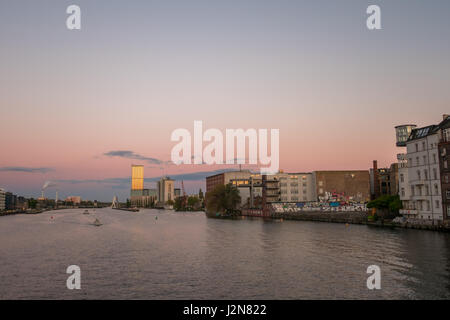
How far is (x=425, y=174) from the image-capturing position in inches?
3339

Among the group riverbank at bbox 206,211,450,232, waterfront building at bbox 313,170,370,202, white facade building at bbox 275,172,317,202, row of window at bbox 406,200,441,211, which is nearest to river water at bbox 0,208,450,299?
riverbank at bbox 206,211,450,232

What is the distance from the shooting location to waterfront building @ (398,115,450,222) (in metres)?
79.2

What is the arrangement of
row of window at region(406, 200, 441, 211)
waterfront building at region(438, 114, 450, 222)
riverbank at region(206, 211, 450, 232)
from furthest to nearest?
row of window at region(406, 200, 441, 211) < riverbank at region(206, 211, 450, 232) < waterfront building at region(438, 114, 450, 222)

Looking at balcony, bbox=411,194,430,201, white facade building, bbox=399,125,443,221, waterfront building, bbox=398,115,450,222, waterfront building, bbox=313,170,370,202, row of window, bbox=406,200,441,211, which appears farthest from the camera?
waterfront building, bbox=313,170,370,202

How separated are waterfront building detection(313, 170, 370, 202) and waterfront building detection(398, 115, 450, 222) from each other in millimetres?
78903

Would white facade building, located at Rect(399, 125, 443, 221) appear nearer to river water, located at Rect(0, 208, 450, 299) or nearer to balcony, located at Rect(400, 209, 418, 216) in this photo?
balcony, located at Rect(400, 209, 418, 216)

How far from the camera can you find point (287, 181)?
610ft

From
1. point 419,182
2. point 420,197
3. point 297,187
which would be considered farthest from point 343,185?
point 419,182

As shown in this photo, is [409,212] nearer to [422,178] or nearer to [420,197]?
[420,197]

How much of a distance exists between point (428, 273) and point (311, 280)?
13.4 metres

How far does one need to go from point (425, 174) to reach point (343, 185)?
90137 mm

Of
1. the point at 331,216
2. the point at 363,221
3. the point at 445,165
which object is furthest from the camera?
the point at 331,216
